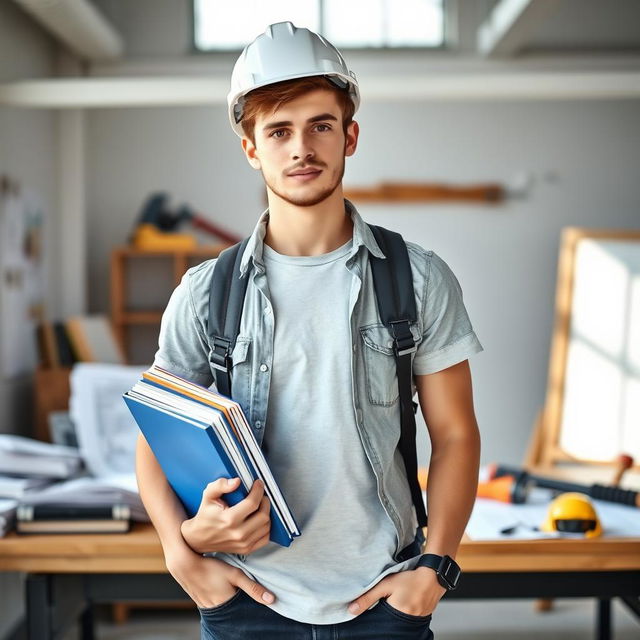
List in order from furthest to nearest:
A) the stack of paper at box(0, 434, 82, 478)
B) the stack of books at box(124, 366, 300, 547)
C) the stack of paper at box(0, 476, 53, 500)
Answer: the stack of paper at box(0, 434, 82, 478)
the stack of paper at box(0, 476, 53, 500)
the stack of books at box(124, 366, 300, 547)

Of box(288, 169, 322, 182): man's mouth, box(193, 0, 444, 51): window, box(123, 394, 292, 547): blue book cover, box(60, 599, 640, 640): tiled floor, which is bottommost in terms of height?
box(60, 599, 640, 640): tiled floor

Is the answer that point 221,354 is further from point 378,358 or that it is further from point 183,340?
point 378,358

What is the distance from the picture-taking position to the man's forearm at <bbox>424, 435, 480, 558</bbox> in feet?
4.61

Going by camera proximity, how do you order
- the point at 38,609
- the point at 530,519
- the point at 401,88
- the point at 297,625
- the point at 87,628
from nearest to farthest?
the point at 297,625 → the point at 38,609 → the point at 530,519 → the point at 87,628 → the point at 401,88

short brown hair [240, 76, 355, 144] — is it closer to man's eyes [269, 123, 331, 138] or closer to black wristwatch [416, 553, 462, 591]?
man's eyes [269, 123, 331, 138]

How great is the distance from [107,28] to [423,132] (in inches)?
76.7

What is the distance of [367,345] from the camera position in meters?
1.39

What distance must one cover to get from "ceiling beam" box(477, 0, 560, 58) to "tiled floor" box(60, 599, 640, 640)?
Answer: 2850 mm

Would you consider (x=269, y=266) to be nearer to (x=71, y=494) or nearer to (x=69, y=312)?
(x=71, y=494)

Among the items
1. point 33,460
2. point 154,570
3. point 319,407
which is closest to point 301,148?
point 319,407

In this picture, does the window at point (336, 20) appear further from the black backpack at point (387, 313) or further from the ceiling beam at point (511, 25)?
the black backpack at point (387, 313)

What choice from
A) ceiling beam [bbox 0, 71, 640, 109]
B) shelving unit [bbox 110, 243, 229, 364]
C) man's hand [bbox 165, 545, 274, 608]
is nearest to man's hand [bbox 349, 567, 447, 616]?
man's hand [bbox 165, 545, 274, 608]

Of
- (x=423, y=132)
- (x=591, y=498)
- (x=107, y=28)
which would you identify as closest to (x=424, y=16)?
(x=423, y=132)

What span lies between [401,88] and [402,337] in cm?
256
